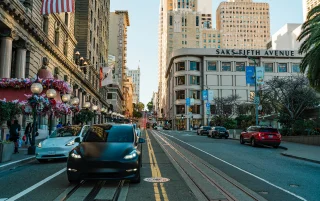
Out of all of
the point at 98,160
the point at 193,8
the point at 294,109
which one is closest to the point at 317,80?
the point at 294,109

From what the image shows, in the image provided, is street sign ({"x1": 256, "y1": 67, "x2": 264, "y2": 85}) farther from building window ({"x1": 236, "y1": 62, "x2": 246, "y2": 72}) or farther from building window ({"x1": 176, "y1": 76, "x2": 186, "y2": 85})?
building window ({"x1": 236, "y1": 62, "x2": 246, "y2": 72})

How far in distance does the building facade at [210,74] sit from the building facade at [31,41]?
49.3 metres

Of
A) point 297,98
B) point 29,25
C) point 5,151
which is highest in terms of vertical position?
point 29,25

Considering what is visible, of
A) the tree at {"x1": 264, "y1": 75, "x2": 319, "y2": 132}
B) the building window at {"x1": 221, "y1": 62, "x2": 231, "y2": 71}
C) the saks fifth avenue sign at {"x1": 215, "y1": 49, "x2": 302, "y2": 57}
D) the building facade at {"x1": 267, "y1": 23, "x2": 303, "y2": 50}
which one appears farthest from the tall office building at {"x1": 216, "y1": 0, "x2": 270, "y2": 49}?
the tree at {"x1": 264, "y1": 75, "x2": 319, "y2": 132}

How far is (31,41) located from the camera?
81.3 feet

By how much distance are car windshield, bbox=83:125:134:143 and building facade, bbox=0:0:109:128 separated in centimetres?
1483

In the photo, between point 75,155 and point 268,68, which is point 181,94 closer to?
point 268,68

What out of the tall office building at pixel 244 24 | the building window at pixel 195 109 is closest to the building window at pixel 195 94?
the building window at pixel 195 109

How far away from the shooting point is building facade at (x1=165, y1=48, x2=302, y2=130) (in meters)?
82.7

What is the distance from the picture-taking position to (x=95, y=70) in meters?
58.2

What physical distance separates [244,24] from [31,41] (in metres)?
180

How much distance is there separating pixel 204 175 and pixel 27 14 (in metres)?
21.4

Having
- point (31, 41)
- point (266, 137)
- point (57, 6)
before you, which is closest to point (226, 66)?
point (266, 137)

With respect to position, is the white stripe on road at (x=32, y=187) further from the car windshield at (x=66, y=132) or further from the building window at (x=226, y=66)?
the building window at (x=226, y=66)
